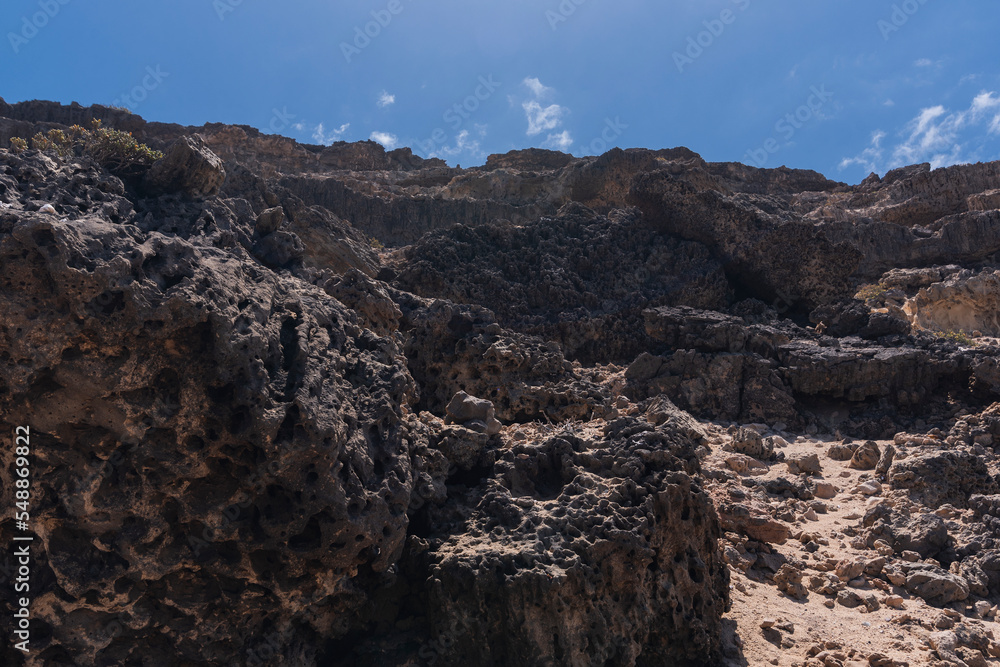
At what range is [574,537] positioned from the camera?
15.4 feet

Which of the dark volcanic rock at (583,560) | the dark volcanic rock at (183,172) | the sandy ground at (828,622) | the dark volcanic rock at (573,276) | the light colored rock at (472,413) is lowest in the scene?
the sandy ground at (828,622)

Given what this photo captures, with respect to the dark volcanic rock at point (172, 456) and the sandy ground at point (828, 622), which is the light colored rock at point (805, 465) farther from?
the dark volcanic rock at point (172, 456)

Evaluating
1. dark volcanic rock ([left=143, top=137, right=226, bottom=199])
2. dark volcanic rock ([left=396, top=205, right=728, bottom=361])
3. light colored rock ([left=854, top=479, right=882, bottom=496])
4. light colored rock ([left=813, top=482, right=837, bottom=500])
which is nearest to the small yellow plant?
dark volcanic rock ([left=143, top=137, right=226, bottom=199])

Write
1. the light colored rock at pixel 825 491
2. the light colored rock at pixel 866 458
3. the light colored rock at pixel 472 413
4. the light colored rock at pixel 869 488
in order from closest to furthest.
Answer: the light colored rock at pixel 472 413 < the light colored rock at pixel 869 488 < the light colored rock at pixel 825 491 < the light colored rock at pixel 866 458

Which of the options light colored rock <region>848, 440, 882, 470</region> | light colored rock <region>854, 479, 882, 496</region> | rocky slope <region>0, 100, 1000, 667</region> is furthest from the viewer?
light colored rock <region>848, 440, 882, 470</region>

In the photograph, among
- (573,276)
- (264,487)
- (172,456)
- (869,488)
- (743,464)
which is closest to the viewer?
(172,456)

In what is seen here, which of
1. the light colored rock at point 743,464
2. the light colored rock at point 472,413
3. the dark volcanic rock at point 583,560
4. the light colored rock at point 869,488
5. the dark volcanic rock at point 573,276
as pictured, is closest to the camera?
the dark volcanic rock at point 583,560

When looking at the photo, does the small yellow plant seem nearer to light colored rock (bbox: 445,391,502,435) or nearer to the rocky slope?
the rocky slope

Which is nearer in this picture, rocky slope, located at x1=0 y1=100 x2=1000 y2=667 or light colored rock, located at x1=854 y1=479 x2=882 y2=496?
rocky slope, located at x1=0 y1=100 x2=1000 y2=667

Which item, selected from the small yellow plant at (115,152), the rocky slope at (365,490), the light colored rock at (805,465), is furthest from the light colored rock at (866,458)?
the small yellow plant at (115,152)

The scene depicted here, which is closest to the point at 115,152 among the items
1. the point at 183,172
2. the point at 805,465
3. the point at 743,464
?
the point at 183,172

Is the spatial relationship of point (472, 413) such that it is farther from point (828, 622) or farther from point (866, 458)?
point (866, 458)

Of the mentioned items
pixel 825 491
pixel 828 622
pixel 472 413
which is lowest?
pixel 828 622

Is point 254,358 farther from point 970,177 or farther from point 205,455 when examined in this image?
point 970,177
